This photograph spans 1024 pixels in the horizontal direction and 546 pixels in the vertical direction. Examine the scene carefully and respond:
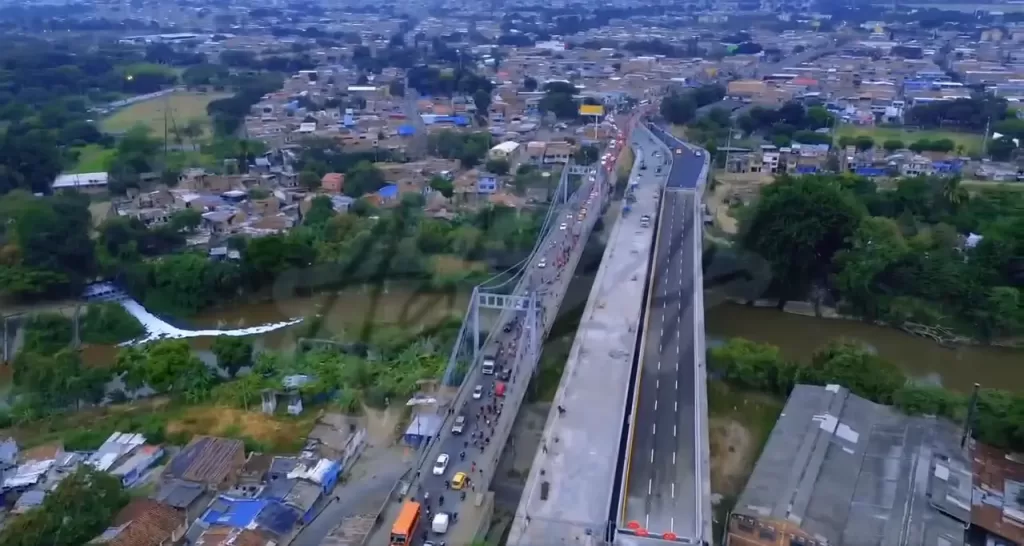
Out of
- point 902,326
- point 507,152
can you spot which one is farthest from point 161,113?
point 902,326

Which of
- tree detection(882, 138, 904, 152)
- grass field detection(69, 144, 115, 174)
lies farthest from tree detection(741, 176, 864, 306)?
grass field detection(69, 144, 115, 174)

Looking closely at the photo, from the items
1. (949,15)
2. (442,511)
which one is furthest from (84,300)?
(949,15)

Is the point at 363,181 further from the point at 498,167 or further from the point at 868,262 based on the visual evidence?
the point at 868,262

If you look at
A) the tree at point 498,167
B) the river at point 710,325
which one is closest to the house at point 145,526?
the river at point 710,325

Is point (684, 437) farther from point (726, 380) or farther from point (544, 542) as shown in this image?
point (726, 380)

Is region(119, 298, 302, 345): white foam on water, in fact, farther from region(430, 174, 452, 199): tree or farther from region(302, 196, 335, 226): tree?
region(430, 174, 452, 199): tree

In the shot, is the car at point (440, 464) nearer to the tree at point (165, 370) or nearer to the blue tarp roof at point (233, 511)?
the blue tarp roof at point (233, 511)
